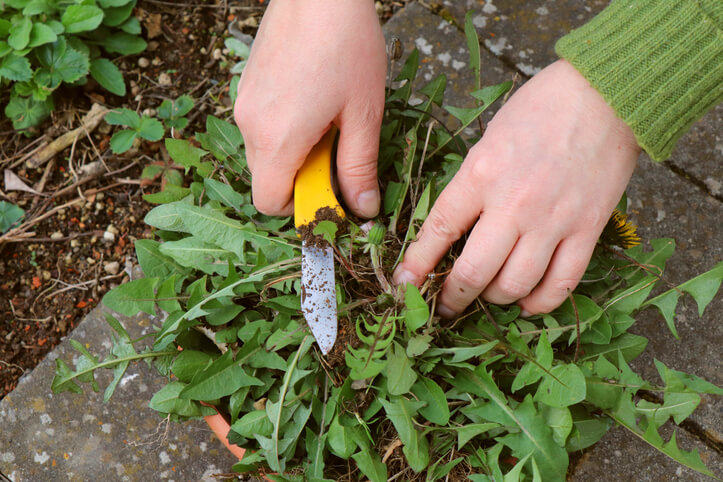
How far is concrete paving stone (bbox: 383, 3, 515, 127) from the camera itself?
186 centimetres

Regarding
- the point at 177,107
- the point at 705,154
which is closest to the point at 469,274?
the point at 705,154

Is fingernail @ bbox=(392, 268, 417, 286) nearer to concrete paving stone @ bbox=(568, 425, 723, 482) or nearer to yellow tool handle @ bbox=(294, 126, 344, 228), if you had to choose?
yellow tool handle @ bbox=(294, 126, 344, 228)

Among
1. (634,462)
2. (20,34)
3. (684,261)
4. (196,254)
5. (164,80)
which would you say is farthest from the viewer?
(164,80)

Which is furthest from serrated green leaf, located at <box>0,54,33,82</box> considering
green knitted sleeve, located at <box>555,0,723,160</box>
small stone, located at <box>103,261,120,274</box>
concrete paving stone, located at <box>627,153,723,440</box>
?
concrete paving stone, located at <box>627,153,723,440</box>

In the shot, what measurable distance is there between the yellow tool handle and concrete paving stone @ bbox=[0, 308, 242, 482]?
2.61 ft

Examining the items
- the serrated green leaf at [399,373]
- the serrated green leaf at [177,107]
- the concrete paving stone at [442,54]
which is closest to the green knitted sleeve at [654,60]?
the serrated green leaf at [399,373]

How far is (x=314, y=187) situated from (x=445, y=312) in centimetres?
Answer: 36

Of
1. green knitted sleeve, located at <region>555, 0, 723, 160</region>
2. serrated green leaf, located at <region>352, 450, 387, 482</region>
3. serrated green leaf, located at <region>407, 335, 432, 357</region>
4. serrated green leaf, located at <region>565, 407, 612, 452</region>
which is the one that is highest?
green knitted sleeve, located at <region>555, 0, 723, 160</region>

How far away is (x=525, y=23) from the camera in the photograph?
6.32ft

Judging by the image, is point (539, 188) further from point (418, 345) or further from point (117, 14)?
point (117, 14)

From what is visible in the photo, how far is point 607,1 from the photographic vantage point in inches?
76.6

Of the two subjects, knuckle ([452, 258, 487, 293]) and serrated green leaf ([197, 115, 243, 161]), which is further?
serrated green leaf ([197, 115, 243, 161])

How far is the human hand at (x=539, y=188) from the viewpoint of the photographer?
1046 mm

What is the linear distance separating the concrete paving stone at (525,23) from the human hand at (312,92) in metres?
0.88
